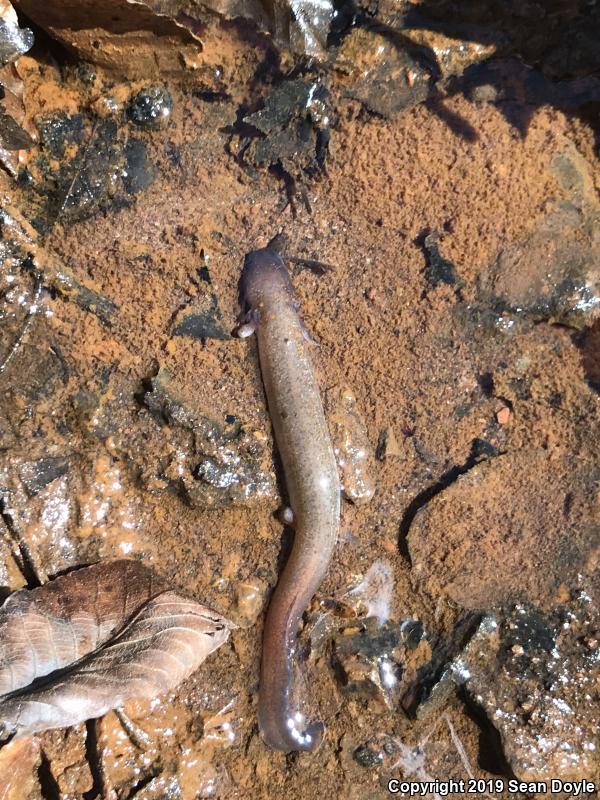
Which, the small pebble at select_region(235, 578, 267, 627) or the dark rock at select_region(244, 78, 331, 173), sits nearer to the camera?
the small pebble at select_region(235, 578, 267, 627)

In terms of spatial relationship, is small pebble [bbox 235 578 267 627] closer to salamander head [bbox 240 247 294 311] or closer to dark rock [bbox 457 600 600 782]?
dark rock [bbox 457 600 600 782]

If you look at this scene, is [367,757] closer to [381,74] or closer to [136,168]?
[136,168]

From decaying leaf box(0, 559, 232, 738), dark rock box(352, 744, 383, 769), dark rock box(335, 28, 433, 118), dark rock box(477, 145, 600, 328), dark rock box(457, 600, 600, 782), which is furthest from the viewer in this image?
dark rock box(335, 28, 433, 118)

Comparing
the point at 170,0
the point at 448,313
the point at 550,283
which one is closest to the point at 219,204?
the point at 170,0

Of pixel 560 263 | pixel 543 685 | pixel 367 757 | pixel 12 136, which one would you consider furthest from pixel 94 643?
pixel 560 263

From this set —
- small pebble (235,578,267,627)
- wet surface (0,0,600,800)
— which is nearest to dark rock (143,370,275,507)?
wet surface (0,0,600,800)

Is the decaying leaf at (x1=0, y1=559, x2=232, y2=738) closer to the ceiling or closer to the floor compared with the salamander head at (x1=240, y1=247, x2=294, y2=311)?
closer to the floor

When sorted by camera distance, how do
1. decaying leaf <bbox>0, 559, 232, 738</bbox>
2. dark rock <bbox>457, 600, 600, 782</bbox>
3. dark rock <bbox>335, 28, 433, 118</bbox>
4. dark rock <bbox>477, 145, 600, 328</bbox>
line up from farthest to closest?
dark rock <bbox>335, 28, 433, 118</bbox>
dark rock <bbox>477, 145, 600, 328</bbox>
dark rock <bbox>457, 600, 600, 782</bbox>
decaying leaf <bbox>0, 559, 232, 738</bbox>

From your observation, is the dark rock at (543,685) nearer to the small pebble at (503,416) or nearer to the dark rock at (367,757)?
the dark rock at (367,757)
